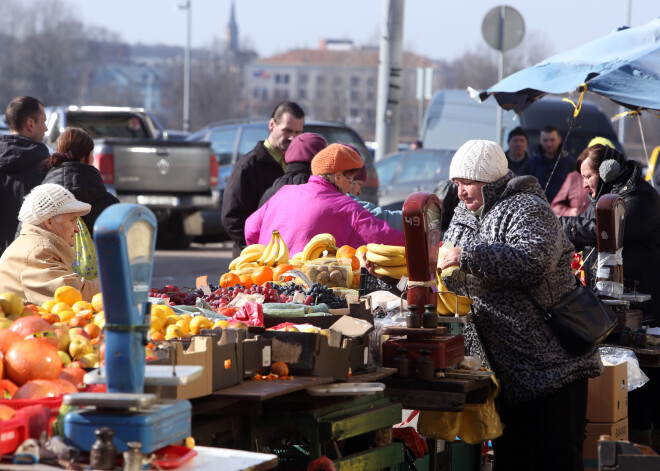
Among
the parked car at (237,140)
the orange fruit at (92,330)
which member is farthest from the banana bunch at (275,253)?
the parked car at (237,140)

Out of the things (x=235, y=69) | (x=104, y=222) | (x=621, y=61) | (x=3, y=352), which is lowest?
(x=3, y=352)

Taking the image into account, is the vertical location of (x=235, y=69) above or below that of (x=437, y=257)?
above

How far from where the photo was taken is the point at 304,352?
378cm

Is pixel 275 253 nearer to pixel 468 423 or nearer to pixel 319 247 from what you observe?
pixel 319 247

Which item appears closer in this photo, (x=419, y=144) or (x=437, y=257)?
(x=437, y=257)

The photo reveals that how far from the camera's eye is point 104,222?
2.59 m

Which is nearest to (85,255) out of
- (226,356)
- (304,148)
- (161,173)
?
(304,148)

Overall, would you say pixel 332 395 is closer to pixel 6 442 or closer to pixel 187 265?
pixel 6 442

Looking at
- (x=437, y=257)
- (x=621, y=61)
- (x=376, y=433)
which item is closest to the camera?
(x=376, y=433)

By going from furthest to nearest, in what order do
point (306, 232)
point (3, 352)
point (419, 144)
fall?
point (419, 144), point (306, 232), point (3, 352)

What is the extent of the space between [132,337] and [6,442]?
0.41 m

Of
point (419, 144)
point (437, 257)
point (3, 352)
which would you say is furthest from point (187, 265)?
point (3, 352)

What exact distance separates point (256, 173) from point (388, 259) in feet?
7.50

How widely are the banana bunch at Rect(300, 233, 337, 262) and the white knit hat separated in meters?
1.24
